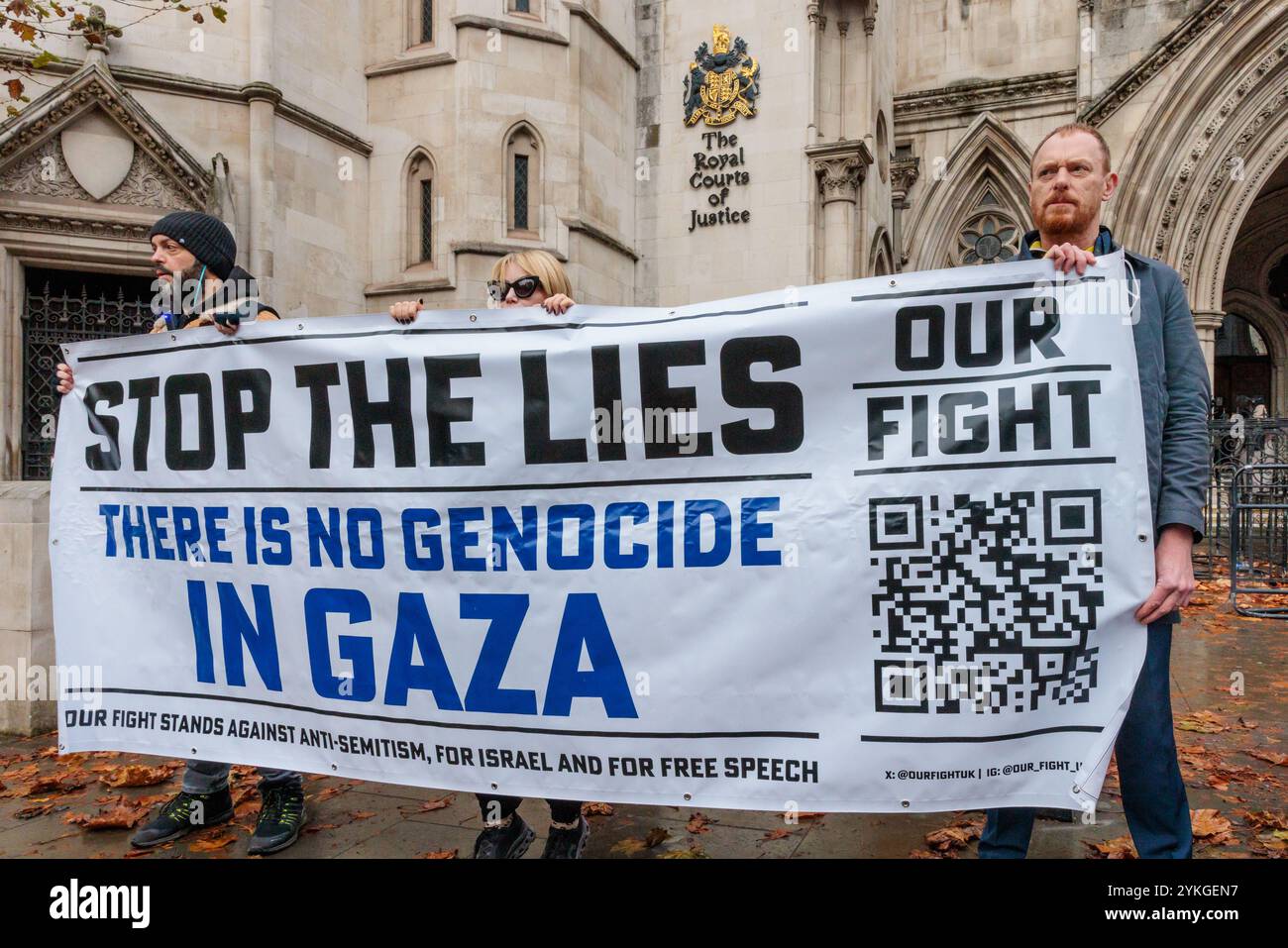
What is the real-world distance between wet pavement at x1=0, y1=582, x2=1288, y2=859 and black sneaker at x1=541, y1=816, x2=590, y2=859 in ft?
0.70

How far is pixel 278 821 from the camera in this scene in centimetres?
328

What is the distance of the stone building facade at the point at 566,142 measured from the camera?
422 inches

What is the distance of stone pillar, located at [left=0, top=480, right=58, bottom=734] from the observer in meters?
4.61

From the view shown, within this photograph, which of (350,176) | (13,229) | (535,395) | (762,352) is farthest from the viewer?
(350,176)

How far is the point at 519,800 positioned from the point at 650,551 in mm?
1094

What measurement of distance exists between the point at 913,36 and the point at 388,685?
79.6ft

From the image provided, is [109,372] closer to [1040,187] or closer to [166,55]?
[1040,187]

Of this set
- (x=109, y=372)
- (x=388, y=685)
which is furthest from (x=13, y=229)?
(x=388, y=685)

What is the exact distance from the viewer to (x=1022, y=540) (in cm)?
248

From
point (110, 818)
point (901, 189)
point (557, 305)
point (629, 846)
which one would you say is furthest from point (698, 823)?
point (901, 189)

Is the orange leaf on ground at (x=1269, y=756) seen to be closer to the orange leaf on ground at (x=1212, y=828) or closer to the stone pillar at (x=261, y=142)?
the orange leaf on ground at (x=1212, y=828)

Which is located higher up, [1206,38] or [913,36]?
[913,36]

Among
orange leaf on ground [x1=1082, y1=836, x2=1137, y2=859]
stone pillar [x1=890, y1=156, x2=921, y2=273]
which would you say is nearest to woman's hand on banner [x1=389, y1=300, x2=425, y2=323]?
orange leaf on ground [x1=1082, y1=836, x2=1137, y2=859]

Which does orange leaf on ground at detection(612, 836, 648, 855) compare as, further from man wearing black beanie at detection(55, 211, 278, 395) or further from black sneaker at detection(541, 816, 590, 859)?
man wearing black beanie at detection(55, 211, 278, 395)
